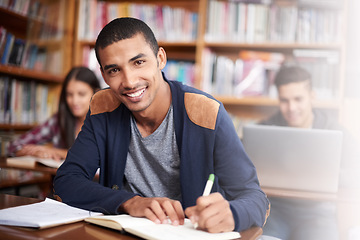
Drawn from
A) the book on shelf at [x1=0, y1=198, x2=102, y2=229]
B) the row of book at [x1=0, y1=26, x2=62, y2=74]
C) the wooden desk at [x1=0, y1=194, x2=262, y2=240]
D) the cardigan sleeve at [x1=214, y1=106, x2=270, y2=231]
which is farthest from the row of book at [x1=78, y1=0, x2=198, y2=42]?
the wooden desk at [x1=0, y1=194, x2=262, y2=240]

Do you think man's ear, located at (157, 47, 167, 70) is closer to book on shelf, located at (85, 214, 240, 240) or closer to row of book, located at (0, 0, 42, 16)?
book on shelf, located at (85, 214, 240, 240)

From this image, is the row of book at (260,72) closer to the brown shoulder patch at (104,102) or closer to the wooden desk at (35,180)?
the wooden desk at (35,180)

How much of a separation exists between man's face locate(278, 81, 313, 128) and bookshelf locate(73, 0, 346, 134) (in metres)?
0.43

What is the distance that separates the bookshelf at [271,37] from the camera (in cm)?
289

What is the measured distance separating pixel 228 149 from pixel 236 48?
2189 mm

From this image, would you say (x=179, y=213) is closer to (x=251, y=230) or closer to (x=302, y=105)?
(x=251, y=230)

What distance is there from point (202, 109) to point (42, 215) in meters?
0.57

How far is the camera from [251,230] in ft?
2.92

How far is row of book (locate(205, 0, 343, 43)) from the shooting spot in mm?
2930

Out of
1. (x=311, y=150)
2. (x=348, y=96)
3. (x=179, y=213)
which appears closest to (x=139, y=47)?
(x=179, y=213)

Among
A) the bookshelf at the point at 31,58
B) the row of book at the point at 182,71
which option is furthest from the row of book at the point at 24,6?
the row of book at the point at 182,71

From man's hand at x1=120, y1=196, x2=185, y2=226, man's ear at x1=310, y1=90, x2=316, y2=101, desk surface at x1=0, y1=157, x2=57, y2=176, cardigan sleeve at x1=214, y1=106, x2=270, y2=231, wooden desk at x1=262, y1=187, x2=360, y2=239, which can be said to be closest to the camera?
man's hand at x1=120, y1=196, x2=185, y2=226

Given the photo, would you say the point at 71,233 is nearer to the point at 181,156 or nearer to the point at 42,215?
→ the point at 42,215

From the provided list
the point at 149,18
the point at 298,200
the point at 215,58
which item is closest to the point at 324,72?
the point at 215,58
